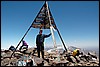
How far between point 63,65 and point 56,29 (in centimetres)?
337

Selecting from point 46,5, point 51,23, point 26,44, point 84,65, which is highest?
point 46,5

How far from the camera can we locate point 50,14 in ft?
46.1

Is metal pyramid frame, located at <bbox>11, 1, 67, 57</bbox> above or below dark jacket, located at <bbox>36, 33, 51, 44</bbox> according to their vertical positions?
above

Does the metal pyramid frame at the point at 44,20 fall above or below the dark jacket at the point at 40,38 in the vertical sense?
above

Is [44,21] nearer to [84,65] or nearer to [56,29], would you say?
[56,29]

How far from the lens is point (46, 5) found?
13.9 meters

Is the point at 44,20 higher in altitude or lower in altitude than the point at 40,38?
higher

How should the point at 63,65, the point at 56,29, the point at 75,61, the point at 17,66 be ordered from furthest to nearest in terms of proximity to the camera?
1. the point at 56,29
2. the point at 75,61
3. the point at 63,65
4. the point at 17,66

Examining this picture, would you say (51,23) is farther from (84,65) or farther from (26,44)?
(26,44)

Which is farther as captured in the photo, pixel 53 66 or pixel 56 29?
pixel 56 29

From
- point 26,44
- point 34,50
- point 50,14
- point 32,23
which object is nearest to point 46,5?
point 50,14

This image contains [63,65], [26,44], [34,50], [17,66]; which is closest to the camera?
[17,66]

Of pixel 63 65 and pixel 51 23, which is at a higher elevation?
pixel 51 23

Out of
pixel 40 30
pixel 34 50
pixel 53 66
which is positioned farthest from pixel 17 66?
pixel 34 50
